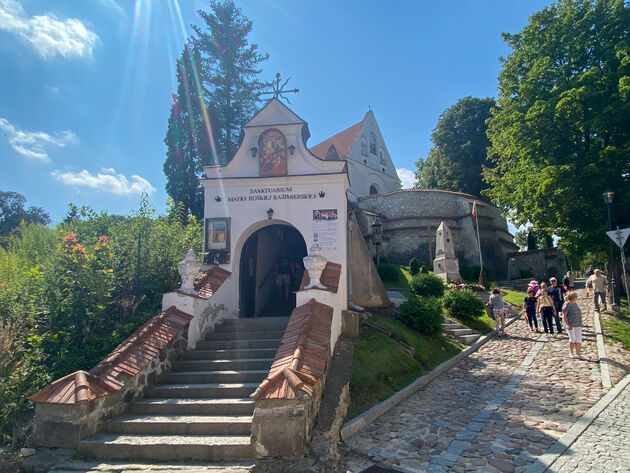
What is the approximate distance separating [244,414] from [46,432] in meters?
2.54

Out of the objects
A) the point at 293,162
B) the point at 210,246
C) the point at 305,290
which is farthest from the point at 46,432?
the point at 293,162

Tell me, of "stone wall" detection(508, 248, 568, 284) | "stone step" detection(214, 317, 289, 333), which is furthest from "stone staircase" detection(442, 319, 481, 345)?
"stone wall" detection(508, 248, 568, 284)

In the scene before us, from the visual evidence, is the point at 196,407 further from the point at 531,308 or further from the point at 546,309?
the point at 531,308

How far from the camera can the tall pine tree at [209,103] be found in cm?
2578

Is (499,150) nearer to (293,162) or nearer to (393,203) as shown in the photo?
(393,203)

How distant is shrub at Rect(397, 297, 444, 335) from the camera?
1105 centimetres

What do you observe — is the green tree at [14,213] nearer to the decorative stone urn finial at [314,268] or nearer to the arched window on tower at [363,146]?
the arched window on tower at [363,146]

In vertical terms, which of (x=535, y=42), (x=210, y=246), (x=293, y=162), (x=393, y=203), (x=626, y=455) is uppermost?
(x=535, y=42)

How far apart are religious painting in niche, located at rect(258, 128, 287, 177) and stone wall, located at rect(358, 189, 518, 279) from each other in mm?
20577

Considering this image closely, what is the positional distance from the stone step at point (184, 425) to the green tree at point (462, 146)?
38.6 meters

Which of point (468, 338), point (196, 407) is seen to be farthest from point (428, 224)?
point (196, 407)

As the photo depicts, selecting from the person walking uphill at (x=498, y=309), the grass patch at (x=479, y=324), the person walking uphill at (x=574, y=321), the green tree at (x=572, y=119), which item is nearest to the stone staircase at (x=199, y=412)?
the person walking uphill at (x=574, y=321)

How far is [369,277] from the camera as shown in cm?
1180

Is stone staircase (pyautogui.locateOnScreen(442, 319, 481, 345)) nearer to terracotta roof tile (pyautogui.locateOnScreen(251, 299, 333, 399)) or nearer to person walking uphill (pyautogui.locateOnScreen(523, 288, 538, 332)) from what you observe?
person walking uphill (pyautogui.locateOnScreen(523, 288, 538, 332))
